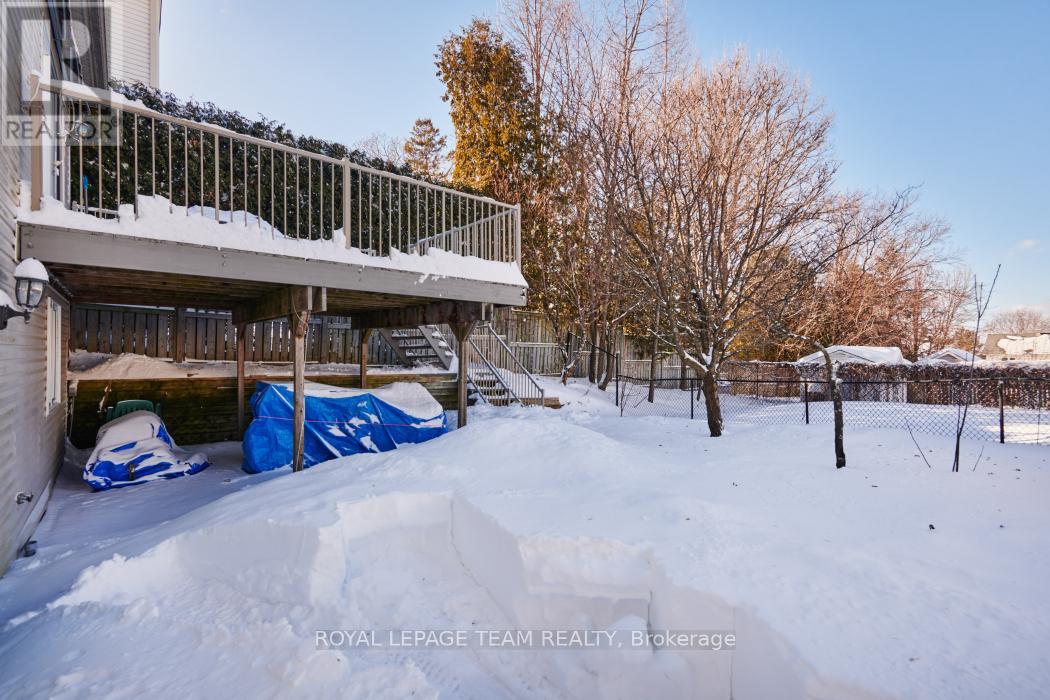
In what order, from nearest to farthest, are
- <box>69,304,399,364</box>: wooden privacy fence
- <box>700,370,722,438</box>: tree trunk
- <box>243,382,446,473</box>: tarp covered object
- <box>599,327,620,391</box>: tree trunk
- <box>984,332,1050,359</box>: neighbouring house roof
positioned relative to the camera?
<box>243,382,446,473</box>: tarp covered object < <box>700,370,722,438</box>: tree trunk < <box>69,304,399,364</box>: wooden privacy fence < <box>599,327,620,391</box>: tree trunk < <box>984,332,1050,359</box>: neighbouring house roof

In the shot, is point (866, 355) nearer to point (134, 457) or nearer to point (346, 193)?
point (346, 193)

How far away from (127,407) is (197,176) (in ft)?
11.9

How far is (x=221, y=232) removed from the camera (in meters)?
5.30

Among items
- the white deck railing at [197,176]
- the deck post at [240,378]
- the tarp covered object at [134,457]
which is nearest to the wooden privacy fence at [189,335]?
the deck post at [240,378]

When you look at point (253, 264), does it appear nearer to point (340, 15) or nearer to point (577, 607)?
point (577, 607)

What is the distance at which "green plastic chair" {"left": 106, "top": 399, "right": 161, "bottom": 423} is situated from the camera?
7.50 m

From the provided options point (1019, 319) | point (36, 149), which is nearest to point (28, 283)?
point (36, 149)

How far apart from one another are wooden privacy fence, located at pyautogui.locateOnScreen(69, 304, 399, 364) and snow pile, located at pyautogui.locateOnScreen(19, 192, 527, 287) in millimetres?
4998

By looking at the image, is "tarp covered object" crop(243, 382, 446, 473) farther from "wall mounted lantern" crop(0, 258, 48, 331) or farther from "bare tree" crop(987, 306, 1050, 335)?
"bare tree" crop(987, 306, 1050, 335)

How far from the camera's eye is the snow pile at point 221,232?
4453 millimetres

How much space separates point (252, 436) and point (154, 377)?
280 cm

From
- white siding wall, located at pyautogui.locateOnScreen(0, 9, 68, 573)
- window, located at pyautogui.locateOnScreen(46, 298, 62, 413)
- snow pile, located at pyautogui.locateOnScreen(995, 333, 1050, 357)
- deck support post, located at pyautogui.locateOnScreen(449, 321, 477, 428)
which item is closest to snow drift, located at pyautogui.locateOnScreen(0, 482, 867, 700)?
white siding wall, located at pyautogui.locateOnScreen(0, 9, 68, 573)

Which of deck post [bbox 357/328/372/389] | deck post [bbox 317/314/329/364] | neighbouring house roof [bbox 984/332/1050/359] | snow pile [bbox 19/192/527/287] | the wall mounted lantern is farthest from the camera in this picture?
neighbouring house roof [bbox 984/332/1050/359]

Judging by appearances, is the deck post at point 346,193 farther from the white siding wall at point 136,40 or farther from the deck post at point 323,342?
the white siding wall at point 136,40
